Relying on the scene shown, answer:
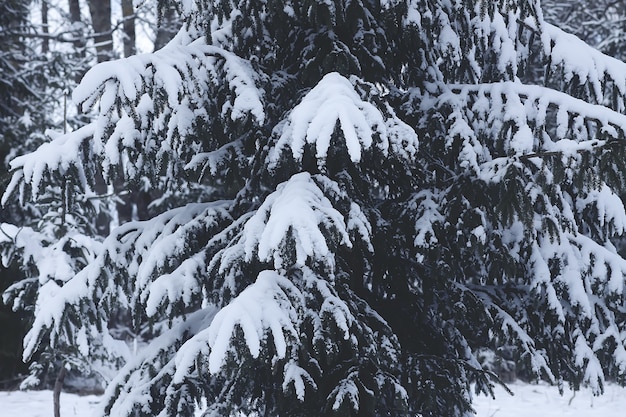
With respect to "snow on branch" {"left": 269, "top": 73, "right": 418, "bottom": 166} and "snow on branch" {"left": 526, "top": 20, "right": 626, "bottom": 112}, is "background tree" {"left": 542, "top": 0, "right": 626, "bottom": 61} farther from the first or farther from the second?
"snow on branch" {"left": 269, "top": 73, "right": 418, "bottom": 166}

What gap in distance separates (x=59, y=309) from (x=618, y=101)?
13.1 feet

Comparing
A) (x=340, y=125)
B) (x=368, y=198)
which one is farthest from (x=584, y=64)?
(x=340, y=125)

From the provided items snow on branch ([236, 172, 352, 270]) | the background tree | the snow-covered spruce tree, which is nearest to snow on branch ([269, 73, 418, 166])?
the snow-covered spruce tree

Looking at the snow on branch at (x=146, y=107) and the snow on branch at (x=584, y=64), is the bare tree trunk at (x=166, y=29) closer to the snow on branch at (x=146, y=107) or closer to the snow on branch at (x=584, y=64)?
the snow on branch at (x=146, y=107)

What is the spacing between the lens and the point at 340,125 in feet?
10.1

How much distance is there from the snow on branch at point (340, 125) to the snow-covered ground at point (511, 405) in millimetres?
6392

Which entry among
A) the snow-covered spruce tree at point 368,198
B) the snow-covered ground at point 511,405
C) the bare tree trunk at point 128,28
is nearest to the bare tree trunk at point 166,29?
the bare tree trunk at point 128,28

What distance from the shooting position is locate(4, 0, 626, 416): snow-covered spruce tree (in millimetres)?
3299

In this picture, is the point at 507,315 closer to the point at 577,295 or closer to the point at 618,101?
the point at 577,295

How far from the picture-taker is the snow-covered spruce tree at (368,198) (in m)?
3.30

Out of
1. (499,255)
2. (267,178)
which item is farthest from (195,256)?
(499,255)

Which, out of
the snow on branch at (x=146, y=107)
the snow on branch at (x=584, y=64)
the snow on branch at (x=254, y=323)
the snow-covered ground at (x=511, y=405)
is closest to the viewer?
the snow on branch at (x=254, y=323)

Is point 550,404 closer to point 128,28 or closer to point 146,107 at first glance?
point 146,107

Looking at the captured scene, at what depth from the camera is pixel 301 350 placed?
332cm
